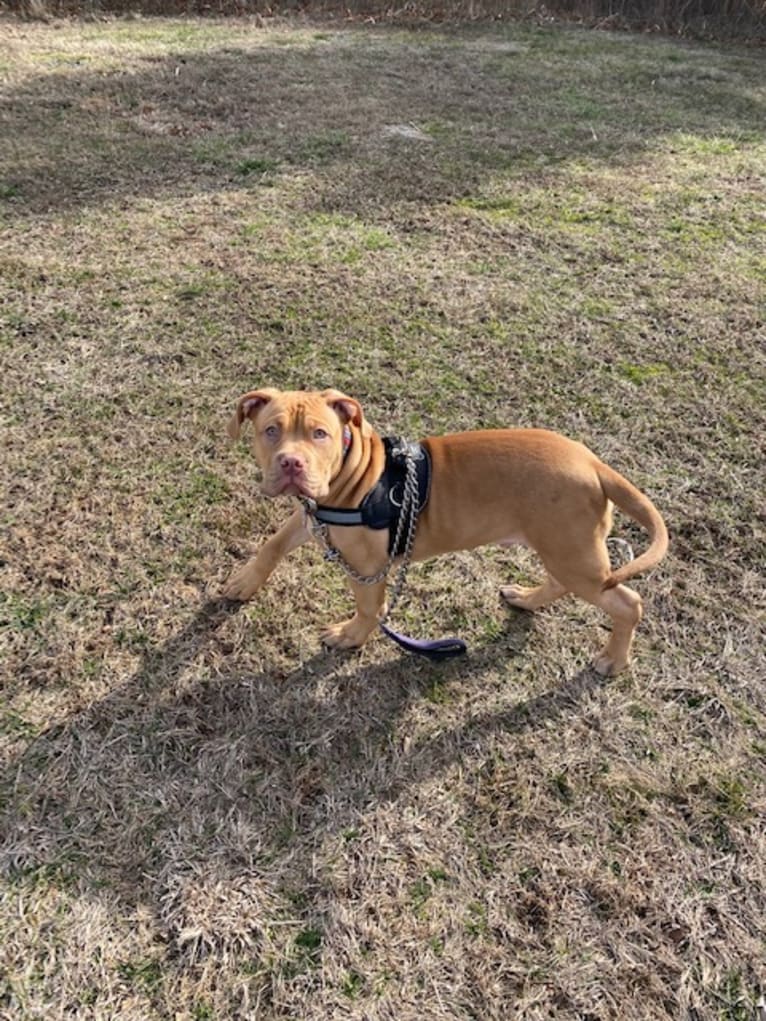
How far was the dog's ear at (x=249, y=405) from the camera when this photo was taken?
2739 millimetres

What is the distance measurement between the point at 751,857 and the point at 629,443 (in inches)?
94.5

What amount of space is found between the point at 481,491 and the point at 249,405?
0.99 m

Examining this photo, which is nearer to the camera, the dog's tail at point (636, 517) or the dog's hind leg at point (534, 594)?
the dog's tail at point (636, 517)

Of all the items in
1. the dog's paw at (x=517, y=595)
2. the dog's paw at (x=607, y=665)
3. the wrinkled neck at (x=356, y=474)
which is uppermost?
the wrinkled neck at (x=356, y=474)

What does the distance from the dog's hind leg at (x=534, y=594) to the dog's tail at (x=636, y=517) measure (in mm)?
510

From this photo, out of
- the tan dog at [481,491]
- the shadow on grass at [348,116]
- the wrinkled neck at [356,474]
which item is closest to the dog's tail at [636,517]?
the tan dog at [481,491]

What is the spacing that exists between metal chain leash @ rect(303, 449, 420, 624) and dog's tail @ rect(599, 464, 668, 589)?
29.5 inches

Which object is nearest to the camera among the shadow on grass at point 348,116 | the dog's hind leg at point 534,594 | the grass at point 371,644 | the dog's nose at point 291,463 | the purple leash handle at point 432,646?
the grass at point 371,644

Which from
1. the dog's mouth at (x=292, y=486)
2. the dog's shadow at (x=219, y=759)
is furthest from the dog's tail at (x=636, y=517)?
the dog's mouth at (x=292, y=486)

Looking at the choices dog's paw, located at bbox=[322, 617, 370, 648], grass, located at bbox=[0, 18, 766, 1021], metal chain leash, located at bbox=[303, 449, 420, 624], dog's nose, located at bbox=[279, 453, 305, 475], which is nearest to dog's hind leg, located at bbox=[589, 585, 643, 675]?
grass, located at bbox=[0, 18, 766, 1021]

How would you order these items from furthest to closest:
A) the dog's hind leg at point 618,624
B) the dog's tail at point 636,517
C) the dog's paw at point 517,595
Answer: the dog's paw at point 517,595 → the dog's hind leg at point 618,624 → the dog's tail at point 636,517

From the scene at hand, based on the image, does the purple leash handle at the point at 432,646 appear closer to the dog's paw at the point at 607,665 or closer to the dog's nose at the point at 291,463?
the dog's paw at the point at 607,665

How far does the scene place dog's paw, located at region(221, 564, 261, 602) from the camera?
Answer: 10.8 feet

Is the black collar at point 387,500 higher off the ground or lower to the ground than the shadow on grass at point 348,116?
lower
